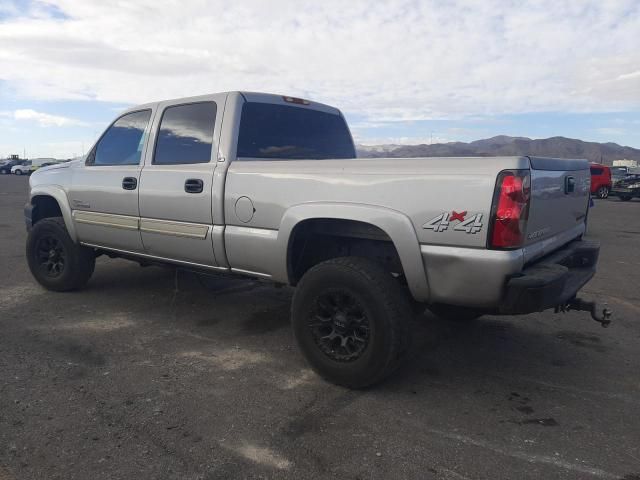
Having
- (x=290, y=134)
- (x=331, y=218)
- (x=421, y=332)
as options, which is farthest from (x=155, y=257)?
(x=421, y=332)

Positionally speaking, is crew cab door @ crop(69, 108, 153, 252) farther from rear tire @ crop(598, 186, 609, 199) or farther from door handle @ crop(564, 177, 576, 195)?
rear tire @ crop(598, 186, 609, 199)

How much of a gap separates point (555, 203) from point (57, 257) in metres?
5.01

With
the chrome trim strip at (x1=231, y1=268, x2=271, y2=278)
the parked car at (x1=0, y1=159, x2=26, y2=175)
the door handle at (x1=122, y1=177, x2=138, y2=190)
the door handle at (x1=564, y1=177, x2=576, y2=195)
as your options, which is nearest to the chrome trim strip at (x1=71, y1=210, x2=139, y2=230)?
the door handle at (x1=122, y1=177, x2=138, y2=190)

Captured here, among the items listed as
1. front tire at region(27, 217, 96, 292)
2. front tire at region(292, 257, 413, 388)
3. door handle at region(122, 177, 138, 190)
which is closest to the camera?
front tire at region(292, 257, 413, 388)

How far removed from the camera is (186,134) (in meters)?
4.48

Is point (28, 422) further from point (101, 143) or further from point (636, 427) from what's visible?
point (636, 427)

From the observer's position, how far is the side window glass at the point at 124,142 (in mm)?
4914

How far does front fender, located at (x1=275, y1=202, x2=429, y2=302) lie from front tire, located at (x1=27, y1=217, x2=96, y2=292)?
3233mm

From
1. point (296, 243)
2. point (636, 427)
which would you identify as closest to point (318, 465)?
point (296, 243)

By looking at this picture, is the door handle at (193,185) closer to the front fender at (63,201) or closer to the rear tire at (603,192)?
the front fender at (63,201)

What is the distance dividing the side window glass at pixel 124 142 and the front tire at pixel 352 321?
238 cm

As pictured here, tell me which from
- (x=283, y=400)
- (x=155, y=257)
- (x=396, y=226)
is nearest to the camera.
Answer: (x=396, y=226)

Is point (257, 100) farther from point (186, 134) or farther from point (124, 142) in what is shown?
point (124, 142)

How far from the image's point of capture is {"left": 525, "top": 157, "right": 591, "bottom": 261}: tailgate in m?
3.07
